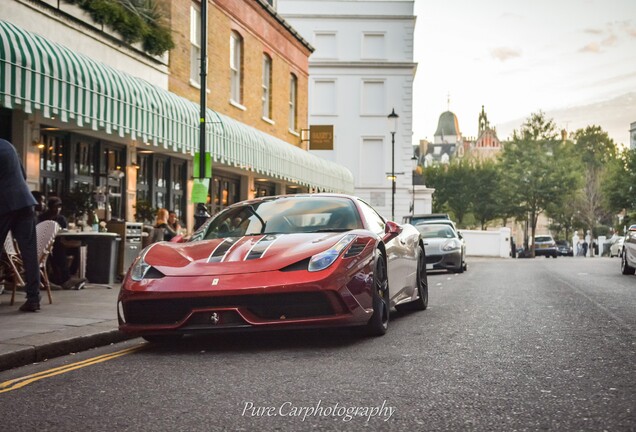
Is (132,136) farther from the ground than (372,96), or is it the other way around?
(372,96)

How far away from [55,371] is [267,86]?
76.9 ft

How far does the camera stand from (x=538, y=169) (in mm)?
66562

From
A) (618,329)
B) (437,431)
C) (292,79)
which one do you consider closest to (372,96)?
Answer: (292,79)

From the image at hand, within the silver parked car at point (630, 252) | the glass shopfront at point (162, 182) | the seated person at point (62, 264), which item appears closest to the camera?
the seated person at point (62, 264)

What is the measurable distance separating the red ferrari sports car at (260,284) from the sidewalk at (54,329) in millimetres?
522

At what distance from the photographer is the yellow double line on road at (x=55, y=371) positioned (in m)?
5.48

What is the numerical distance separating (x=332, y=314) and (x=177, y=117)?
11.5 metres

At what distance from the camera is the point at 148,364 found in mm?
6273

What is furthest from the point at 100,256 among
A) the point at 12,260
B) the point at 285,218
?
the point at 285,218

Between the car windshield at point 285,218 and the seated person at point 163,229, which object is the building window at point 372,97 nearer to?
the seated person at point 163,229

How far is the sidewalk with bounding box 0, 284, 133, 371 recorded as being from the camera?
257 inches

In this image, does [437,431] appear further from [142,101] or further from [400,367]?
[142,101]

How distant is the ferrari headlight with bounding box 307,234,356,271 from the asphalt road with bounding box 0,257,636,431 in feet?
2.20

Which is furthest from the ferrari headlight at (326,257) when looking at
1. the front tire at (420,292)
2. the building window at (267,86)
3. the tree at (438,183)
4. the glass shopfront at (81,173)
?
the tree at (438,183)
